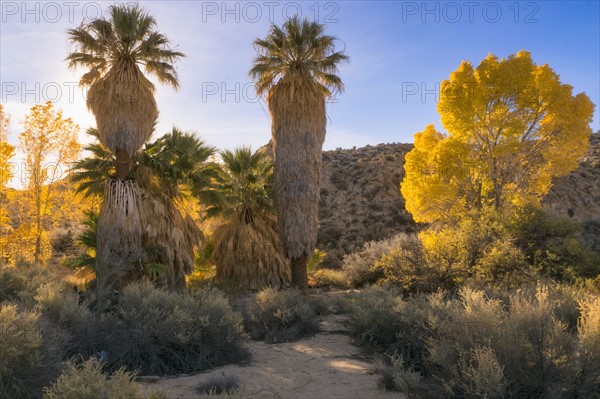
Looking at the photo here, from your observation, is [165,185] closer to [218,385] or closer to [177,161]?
[177,161]

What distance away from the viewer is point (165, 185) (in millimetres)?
17062

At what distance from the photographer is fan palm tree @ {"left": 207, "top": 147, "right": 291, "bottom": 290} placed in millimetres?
19484

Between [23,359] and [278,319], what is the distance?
6.70 meters

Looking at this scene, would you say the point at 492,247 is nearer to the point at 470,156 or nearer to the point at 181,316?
the point at 470,156

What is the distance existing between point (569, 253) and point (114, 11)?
53.1 ft

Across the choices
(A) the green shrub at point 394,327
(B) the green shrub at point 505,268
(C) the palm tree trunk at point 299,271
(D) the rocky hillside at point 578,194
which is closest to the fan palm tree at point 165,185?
(C) the palm tree trunk at point 299,271

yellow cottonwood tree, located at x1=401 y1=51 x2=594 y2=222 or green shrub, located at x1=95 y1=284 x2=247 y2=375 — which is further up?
yellow cottonwood tree, located at x1=401 y1=51 x2=594 y2=222

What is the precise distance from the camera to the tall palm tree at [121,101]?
15078 millimetres

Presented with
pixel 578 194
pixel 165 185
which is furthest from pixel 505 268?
pixel 578 194

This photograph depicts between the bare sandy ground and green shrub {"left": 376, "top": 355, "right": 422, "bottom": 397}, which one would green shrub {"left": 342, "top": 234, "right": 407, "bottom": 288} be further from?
green shrub {"left": 376, "top": 355, "right": 422, "bottom": 397}

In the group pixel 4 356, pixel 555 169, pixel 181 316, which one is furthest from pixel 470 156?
pixel 4 356

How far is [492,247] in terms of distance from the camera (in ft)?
50.1

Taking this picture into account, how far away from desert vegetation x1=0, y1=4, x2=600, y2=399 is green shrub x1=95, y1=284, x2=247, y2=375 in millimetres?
40

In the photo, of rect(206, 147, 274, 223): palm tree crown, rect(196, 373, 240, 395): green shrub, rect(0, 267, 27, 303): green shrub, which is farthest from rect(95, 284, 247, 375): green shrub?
rect(206, 147, 274, 223): palm tree crown
